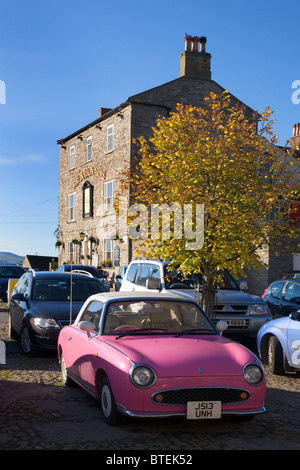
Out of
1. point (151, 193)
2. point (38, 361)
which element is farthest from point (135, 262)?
point (38, 361)

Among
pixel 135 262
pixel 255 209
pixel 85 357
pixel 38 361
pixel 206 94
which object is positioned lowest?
pixel 38 361

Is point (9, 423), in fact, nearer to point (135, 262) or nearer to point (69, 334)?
point (69, 334)

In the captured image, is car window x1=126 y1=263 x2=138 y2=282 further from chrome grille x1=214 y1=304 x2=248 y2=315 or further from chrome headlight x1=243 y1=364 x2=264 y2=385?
chrome headlight x1=243 y1=364 x2=264 y2=385

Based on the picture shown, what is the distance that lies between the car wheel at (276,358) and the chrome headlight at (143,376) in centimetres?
447

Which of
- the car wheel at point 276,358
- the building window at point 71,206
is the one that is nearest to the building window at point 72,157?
the building window at point 71,206

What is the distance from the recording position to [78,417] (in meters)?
6.30

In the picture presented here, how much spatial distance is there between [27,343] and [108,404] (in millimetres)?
4659

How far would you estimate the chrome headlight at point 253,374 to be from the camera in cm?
588

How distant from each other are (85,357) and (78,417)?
0.83 metres

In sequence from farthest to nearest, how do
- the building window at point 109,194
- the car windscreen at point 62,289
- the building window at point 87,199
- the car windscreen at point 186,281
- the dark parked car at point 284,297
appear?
1. the building window at point 87,199
2. the building window at point 109,194
3. the car windscreen at point 186,281
4. the dark parked car at point 284,297
5. the car windscreen at point 62,289

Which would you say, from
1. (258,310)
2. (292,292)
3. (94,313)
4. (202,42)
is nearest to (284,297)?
(292,292)

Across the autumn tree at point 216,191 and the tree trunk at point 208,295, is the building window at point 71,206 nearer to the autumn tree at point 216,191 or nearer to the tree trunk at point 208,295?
the autumn tree at point 216,191
